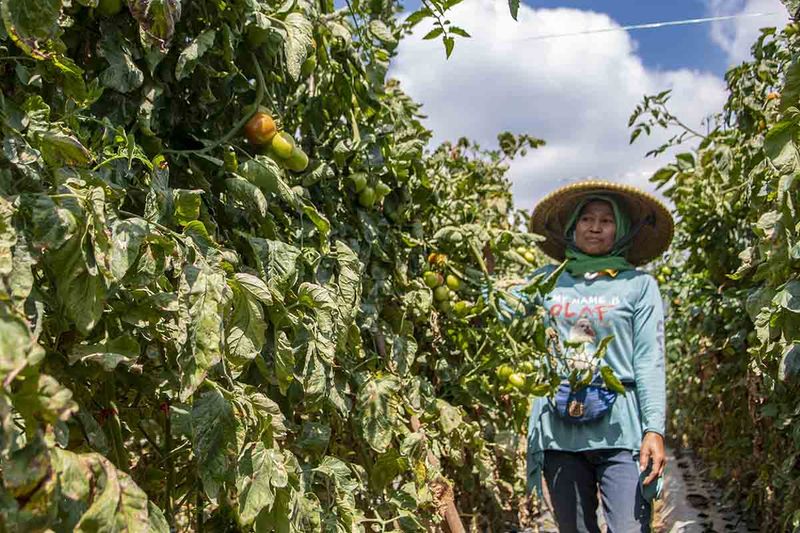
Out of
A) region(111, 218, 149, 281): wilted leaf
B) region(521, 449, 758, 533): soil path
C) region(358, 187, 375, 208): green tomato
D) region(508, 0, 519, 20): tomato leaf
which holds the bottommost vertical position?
region(521, 449, 758, 533): soil path

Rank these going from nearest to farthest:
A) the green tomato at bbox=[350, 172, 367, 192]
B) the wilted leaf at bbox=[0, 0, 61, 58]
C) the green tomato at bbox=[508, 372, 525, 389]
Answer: the wilted leaf at bbox=[0, 0, 61, 58], the green tomato at bbox=[350, 172, 367, 192], the green tomato at bbox=[508, 372, 525, 389]

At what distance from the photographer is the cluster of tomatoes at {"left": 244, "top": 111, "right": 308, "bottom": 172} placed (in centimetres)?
115

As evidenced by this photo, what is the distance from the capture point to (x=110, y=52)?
96 centimetres

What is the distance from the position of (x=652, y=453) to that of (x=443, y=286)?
642 mm

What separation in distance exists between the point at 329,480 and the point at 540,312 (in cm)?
87

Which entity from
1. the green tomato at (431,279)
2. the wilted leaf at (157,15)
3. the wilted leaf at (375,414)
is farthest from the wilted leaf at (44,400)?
the green tomato at (431,279)

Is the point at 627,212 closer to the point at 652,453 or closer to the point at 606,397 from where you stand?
the point at 606,397

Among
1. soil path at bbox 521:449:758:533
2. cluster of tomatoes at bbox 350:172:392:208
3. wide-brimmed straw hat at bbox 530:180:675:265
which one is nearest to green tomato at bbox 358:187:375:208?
cluster of tomatoes at bbox 350:172:392:208

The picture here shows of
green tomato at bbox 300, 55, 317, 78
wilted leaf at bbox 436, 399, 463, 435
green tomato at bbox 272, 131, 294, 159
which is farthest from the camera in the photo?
wilted leaf at bbox 436, 399, 463, 435

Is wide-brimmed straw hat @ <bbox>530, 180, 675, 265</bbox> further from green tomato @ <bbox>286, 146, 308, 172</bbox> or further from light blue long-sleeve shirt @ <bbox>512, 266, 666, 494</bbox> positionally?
green tomato @ <bbox>286, 146, 308, 172</bbox>

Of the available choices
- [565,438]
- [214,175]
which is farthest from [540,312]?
[214,175]

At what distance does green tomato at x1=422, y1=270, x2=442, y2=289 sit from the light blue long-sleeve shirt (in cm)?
28

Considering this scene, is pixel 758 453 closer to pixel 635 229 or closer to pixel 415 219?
pixel 635 229

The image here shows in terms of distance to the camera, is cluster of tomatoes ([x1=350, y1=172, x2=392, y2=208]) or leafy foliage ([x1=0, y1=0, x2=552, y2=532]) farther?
cluster of tomatoes ([x1=350, y1=172, x2=392, y2=208])
